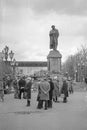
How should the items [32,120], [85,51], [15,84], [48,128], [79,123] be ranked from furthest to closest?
[85,51] → [15,84] → [32,120] → [79,123] → [48,128]

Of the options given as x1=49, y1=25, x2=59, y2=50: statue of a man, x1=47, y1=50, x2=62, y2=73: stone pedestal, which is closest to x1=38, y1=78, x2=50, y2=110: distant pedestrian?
x1=47, y1=50, x2=62, y2=73: stone pedestal

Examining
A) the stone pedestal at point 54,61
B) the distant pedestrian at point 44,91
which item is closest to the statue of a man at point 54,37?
the stone pedestal at point 54,61

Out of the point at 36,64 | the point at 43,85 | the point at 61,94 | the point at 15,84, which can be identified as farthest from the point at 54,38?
the point at 36,64

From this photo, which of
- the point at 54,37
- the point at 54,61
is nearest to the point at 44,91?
the point at 54,61

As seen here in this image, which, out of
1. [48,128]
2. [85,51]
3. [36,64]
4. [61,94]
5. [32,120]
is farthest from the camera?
[36,64]

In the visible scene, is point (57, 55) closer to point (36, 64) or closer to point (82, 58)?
point (82, 58)

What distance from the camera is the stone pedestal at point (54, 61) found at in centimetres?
3612

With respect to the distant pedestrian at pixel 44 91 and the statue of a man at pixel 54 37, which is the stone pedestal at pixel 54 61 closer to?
the statue of a man at pixel 54 37

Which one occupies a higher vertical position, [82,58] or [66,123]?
[82,58]

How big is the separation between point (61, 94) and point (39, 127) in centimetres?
1128

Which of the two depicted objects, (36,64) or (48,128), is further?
(36,64)

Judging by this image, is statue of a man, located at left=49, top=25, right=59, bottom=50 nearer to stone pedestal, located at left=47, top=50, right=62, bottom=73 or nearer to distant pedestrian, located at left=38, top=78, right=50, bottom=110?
stone pedestal, located at left=47, top=50, right=62, bottom=73

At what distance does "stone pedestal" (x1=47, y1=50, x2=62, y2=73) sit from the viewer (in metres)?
36.1

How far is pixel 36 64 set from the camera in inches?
5153
